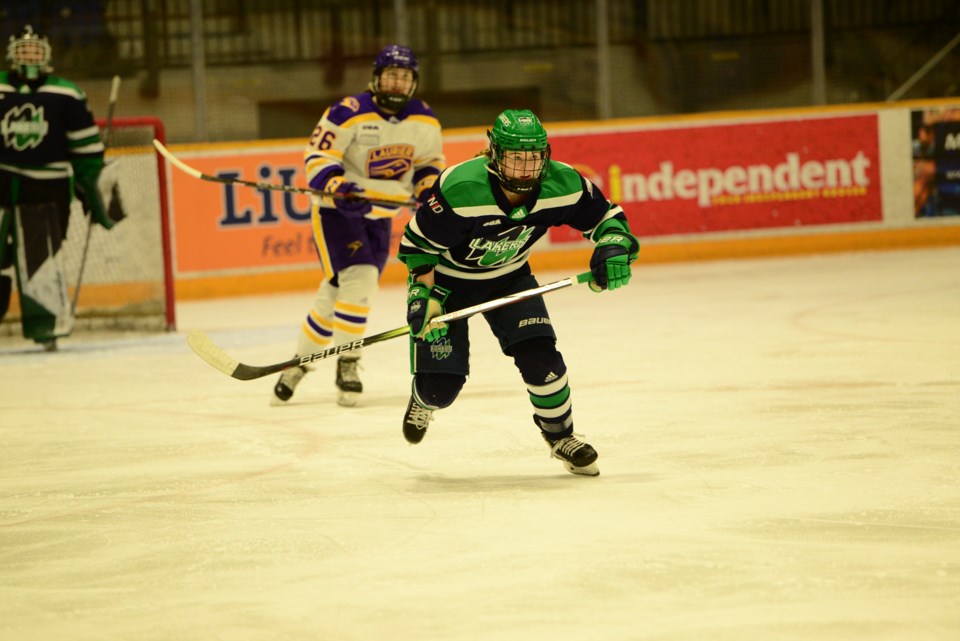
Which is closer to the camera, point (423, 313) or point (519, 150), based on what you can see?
point (519, 150)

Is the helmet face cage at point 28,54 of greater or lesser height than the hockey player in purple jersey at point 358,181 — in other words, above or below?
above

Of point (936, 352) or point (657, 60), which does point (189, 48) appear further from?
point (936, 352)

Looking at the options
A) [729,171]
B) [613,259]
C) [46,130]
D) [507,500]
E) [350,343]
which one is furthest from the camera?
[729,171]

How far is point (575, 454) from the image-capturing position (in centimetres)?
358

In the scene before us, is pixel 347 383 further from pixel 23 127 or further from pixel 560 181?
pixel 23 127

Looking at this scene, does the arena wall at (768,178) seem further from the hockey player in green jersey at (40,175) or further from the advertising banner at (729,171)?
the hockey player in green jersey at (40,175)

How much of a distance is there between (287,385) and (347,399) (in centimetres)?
25

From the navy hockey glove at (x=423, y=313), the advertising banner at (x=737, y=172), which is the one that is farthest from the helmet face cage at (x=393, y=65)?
the advertising banner at (x=737, y=172)

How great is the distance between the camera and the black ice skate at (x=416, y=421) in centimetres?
388

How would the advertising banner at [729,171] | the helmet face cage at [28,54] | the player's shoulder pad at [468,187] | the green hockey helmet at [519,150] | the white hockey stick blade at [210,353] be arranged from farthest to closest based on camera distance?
the advertising banner at [729,171]
the helmet face cage at [28,54]
the white hockey stick blade at [210,353]
the player's shoulder pad at [468,187]
the green hockey helmet at [519,150]

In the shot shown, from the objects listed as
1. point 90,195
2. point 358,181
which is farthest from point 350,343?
point 90,195

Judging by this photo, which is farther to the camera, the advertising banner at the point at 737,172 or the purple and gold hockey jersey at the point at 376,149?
the advertising banner at the point at 737,172

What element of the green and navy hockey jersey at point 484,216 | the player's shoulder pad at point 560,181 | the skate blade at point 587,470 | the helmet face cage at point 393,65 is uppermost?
the helmet face cage at point 393,65

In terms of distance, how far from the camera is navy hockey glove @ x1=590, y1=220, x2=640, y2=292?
3.54 m
